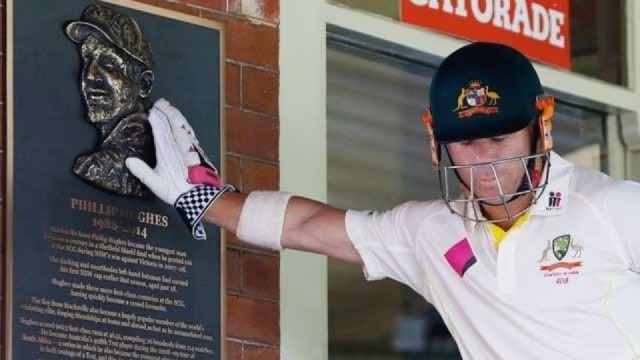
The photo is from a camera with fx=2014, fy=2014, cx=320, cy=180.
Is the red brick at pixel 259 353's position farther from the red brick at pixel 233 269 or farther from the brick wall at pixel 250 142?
the red brick at pixel 233 269

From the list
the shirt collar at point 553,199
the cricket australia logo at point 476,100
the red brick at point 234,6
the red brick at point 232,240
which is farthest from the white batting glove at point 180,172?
the shirt collar at point 553,199

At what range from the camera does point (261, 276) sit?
5.75 meters

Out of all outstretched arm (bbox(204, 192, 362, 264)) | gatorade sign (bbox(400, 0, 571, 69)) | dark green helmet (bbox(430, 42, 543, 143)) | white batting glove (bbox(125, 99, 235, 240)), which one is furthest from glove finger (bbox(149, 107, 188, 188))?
gatorade sign (bbox(400, 0, 571, 69))

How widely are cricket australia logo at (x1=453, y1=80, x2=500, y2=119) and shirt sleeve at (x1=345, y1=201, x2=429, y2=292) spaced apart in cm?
39

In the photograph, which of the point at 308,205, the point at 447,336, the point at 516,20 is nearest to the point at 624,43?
the point at 516,20

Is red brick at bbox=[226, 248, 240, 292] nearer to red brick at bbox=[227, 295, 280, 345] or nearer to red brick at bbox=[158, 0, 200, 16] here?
red brick at bbox=[227, 295, 280, 345]

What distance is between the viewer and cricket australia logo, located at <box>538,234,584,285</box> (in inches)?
190

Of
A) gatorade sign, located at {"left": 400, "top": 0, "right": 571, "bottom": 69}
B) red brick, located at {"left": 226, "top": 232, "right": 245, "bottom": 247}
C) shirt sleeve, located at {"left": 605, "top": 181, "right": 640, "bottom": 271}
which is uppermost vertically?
gatorade sign, located at {"left": 400, "top": 0, "right": 571, "bottom": 69}

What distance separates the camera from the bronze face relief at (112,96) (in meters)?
5.29

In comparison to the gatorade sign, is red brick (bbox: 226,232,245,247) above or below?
below

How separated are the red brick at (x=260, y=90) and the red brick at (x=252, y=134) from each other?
0.03 m

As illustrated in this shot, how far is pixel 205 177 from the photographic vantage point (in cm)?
519

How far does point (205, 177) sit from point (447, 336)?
10.6 feet

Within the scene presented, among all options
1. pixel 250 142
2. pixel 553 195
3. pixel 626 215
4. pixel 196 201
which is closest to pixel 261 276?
pixel 250 142
